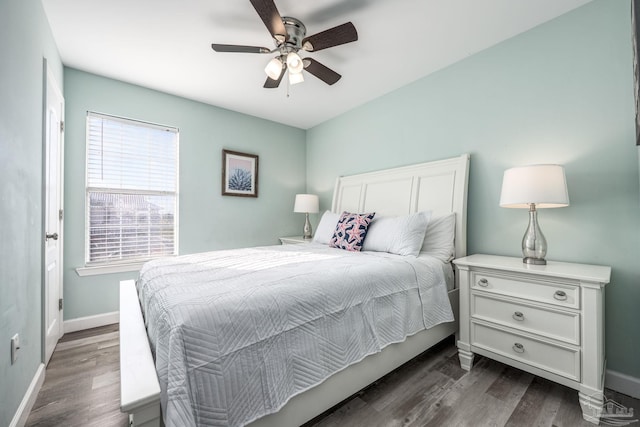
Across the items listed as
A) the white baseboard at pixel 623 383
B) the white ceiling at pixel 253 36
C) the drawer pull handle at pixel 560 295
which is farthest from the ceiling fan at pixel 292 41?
the white baseboard at pixel 623 383

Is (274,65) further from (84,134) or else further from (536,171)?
(84,134)

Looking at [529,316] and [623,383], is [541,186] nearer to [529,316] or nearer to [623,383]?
[529,316]

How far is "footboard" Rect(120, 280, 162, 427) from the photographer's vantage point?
0.84 metres

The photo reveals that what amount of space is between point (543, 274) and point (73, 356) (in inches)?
135

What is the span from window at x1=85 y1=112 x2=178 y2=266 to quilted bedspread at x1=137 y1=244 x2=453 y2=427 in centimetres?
145

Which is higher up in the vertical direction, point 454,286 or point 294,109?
point 294,109

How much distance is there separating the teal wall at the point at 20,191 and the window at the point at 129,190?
38.2 inches

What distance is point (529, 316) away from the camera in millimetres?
1681

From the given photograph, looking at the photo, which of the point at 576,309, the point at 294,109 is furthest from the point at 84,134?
the point at 576,309

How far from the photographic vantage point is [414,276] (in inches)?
73.1

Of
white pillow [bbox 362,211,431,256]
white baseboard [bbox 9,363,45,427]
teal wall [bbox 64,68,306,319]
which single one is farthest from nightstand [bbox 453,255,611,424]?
teal wall [bbox 64,68,306,319]

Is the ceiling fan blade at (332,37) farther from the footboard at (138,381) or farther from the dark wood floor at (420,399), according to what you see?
the dark wood floor at (420,399)

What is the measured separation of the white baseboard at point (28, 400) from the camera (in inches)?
54.4

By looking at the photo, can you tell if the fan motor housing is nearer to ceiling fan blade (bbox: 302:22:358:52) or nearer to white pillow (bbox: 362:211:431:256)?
ceiling fan blade (bbox: 302:22:358:52)
